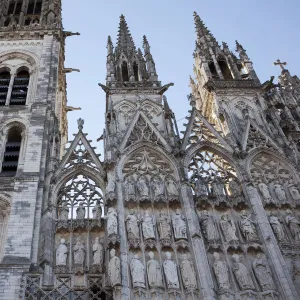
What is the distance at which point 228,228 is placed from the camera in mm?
14734

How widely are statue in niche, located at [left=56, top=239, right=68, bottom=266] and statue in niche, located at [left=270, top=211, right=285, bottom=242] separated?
5788 millimetres

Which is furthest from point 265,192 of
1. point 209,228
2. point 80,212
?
point 80,212

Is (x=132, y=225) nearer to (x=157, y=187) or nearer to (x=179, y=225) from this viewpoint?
(x=179, y=225)

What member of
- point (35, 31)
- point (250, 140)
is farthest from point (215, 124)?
point (35, 31)

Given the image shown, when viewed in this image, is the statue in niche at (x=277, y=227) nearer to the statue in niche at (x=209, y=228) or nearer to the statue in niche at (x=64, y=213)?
the statue in niche at (x=209, y=228)

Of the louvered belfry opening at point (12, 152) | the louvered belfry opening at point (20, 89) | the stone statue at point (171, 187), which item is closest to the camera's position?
the stone statue at point (171, 187)

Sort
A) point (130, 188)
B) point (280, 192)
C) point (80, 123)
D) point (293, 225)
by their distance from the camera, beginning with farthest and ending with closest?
1. point (80, 123)
2. point (280, 192)
3. point (130, 188)
4. point (293, 225)

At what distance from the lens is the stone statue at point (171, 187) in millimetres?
15680

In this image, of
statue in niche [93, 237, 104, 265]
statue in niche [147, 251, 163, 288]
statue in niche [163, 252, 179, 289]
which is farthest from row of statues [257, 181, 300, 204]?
statue in niche [93, 237, 104, 265]

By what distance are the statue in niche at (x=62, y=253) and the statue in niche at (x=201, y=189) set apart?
13.6 feet

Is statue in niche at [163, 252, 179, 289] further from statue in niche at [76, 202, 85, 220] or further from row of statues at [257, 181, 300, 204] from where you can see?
row of statues at [257, 181, 300, 204]

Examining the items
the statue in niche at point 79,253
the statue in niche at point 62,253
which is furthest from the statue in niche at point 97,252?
the statue in niche at point 62,253

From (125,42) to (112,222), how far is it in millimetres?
11507

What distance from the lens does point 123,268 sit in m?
13.4
